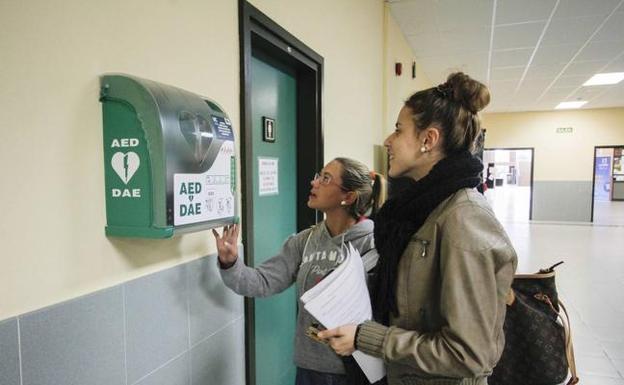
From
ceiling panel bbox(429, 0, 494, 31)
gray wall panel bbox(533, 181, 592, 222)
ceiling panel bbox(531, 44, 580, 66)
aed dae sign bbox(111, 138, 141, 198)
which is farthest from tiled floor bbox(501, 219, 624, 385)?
aed dae sign bbox(111, 138, 141, 198)

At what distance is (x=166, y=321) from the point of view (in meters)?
1.21

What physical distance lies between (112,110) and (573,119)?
467 inches

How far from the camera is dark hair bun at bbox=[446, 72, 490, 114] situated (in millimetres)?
1031

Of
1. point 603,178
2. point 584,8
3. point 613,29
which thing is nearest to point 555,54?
point 613,29

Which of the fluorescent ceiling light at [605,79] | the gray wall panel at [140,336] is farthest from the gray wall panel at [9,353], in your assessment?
the fluorescent ceiling light at [605,79]

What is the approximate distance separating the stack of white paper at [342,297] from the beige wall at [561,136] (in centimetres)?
1061

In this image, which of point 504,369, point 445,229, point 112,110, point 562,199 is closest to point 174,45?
point 112,110

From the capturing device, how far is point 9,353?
78cm

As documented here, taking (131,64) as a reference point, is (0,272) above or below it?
below

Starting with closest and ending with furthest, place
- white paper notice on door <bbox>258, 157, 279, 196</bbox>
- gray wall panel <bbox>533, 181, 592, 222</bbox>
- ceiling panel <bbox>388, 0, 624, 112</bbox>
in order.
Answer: white paper notice on door <bbox>258, 157, 279, 196</bbox>, ceiling panel <bbox>388, 0, 624, 112</bbox>, gray wall panel <bbox>533, 181, 592, 222</bbox>

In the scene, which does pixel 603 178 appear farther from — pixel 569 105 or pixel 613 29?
pixel 613 29

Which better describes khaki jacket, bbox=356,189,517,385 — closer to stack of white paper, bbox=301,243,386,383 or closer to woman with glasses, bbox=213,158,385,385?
stack of white paper, bbox=301,243,386,383

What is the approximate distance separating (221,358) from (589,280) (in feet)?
17.2

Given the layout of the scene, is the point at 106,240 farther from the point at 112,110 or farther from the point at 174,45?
the point at 174,45
